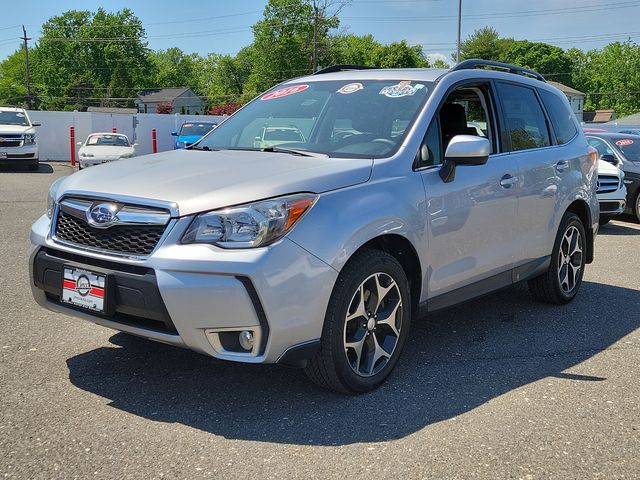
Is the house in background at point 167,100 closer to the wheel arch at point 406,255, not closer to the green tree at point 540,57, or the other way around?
the green tree at point 540,57

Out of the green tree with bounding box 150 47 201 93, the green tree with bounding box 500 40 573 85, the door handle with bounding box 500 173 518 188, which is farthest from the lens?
the green tree with bounding box 150 47 201 93

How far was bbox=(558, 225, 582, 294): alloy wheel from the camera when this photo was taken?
5.85 m

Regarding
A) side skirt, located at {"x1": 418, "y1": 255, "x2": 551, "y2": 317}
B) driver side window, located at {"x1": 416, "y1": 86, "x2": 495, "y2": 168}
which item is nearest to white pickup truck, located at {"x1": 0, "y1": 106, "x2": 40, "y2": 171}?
driver side window, located at {"x1": 416, "y1": 86, "x2": 495, "y2": 168}

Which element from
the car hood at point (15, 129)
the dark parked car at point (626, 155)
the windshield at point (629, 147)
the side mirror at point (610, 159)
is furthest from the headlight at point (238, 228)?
the car hood at point (15, 129)

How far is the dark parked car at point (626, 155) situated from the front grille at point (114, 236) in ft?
34.9

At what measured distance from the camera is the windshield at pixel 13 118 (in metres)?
21.7

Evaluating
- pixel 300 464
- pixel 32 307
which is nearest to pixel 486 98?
pixel 300 464

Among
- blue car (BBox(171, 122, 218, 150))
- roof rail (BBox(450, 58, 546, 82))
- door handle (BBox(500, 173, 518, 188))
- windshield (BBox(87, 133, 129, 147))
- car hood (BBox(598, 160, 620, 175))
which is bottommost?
car hood (BBox(598, 160, 620, 175))

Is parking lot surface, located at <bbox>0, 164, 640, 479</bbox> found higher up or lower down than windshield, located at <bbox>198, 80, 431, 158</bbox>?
lower down

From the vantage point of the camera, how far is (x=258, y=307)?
3.22m

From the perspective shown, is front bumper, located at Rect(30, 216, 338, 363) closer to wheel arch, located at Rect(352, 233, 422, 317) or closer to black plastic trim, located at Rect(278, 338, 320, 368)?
black plastic trim, located at Rect(278, 338, 320, 368)

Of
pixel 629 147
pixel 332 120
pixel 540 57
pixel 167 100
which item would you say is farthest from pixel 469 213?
pixel 540 57

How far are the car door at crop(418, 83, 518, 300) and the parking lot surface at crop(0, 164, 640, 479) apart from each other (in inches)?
22.7

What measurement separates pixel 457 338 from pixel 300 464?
2264mm
